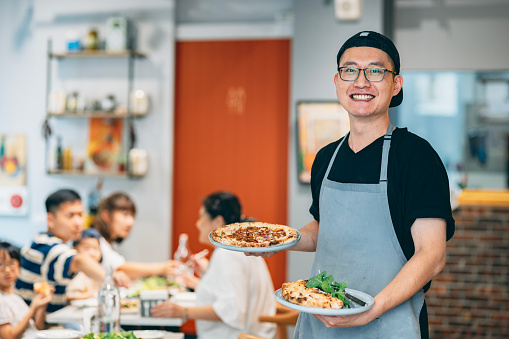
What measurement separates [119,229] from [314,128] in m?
1.80

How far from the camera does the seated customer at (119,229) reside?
4.39 meters

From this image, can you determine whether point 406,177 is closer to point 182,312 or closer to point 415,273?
point 415,273

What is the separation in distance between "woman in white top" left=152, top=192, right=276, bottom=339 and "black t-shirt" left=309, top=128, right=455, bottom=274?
1449 millimetres

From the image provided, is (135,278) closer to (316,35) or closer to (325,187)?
(316,35)

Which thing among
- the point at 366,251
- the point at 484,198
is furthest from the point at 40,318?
the point at 484,198

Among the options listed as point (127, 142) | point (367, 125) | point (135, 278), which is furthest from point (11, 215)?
point (367, 125)

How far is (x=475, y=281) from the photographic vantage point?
494 centimetres

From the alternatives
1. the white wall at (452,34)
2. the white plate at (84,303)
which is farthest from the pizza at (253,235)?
the white wall at (452,34)

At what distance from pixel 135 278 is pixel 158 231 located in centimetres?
100

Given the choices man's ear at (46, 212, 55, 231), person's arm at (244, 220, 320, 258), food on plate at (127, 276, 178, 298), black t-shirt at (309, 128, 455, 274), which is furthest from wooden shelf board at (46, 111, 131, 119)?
black t-shirt at (309, 128, 455, 274)

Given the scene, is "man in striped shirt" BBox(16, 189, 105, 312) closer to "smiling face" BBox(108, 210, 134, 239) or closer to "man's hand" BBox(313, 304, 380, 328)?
"smiling face" BBox(108, 210, 134, 239)

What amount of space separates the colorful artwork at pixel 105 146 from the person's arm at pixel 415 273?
4061mm

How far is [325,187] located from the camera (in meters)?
2.06

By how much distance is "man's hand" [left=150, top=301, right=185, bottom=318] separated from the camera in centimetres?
326
